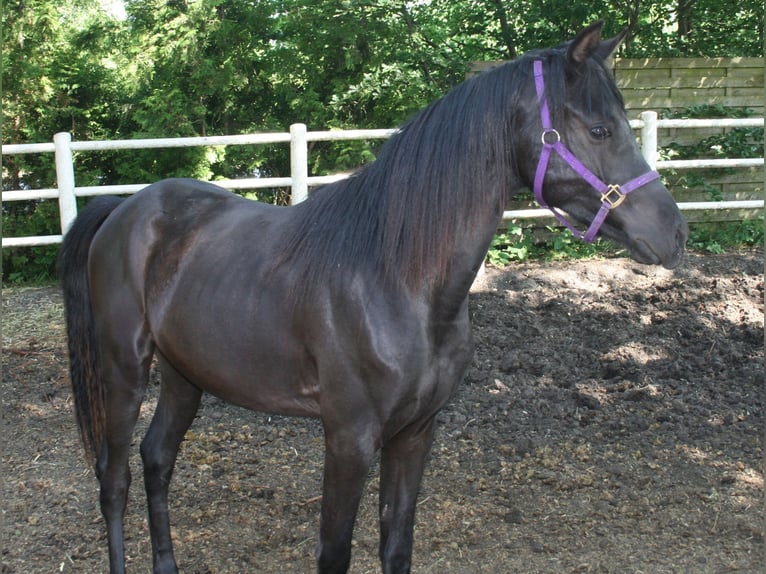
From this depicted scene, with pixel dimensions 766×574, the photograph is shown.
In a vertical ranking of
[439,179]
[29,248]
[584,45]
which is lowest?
[29,248]

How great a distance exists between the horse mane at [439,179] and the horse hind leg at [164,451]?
1.08 metres

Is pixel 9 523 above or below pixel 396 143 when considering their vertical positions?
below

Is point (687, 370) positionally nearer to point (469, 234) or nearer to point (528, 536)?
point (528, 536)

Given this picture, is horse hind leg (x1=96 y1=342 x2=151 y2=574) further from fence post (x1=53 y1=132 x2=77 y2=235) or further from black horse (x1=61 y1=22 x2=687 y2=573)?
fence post (x1=53 y1=132 x2=77 y2=235)

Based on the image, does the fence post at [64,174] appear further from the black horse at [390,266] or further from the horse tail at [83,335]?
the black horse at [390,266]

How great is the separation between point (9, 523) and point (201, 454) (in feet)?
3.55

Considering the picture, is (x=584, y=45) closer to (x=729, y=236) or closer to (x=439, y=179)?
(x=439, y=179)

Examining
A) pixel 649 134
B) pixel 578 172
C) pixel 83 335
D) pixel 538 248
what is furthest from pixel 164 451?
pixel 649 134

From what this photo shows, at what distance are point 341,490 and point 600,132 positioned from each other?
1406 mm

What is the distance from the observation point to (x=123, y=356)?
9.74ft

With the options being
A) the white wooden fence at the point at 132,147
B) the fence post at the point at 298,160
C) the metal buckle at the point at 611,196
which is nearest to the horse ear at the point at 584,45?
the metal buckle at the point at 611,196

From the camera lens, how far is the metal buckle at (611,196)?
85.0 inches

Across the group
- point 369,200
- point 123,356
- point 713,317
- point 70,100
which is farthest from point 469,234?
point 70,100

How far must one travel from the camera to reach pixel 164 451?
10.4 ft
